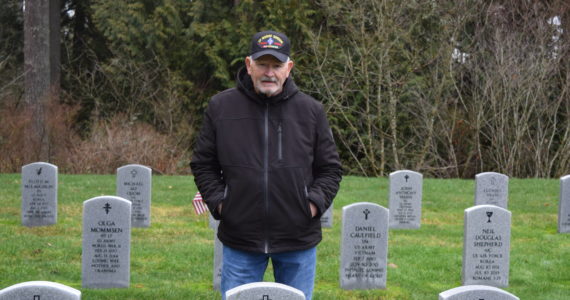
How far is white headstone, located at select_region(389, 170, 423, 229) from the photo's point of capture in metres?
10.8

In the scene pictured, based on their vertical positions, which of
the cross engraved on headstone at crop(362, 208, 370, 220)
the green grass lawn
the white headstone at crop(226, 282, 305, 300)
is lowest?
the green grass lawn

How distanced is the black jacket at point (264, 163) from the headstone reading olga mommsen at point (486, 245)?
143 inches

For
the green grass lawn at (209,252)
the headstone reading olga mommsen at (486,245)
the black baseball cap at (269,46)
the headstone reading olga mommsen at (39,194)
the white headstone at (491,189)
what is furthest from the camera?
the white headstone at (491,189)

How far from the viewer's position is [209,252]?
893 centimetres

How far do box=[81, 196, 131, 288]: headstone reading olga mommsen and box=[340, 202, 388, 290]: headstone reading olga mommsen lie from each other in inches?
83.8

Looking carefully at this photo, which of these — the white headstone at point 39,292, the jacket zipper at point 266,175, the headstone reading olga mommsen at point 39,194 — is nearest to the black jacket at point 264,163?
the jacket zipper at point 266,175

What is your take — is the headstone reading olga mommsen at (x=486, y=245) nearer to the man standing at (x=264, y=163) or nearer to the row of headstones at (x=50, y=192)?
the man standing at (x=264, y=163)

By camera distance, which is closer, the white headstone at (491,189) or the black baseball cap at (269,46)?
the black baseball cap at (269,46)

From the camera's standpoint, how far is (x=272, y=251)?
14.4 feet

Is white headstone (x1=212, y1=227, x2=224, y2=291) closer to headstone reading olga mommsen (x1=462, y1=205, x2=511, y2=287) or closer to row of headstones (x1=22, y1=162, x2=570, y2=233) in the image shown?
headstone reading olga mommsen (x1=462, y1=205, x2=511, y2=287)

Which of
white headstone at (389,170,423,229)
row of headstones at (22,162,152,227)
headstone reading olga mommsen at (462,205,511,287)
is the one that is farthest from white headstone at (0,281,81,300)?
white headstone at (389,170,423,229)

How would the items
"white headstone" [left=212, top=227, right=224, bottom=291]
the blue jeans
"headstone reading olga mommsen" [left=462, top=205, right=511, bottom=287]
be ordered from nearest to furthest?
the blue jeans → "white headstone" [left=212, top=227, right=224, bottom=291] → "headstone reading olga mommsen" [left=462, top=205, right=511, bottom=287]

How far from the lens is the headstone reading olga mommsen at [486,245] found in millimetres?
7695

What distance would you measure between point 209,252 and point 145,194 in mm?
1985
